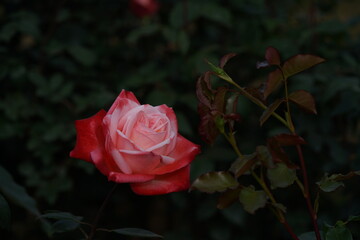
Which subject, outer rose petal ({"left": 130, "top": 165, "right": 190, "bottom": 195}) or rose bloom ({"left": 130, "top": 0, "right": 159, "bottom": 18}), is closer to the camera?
outer rose petal ({"left": 130, "top": 165, "right": 190, "bottom": 195})

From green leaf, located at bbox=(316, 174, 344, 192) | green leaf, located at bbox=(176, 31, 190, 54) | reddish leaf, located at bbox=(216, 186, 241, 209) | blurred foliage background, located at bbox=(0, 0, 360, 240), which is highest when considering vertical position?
green leaf, located at bbox=(316, 174, 344, 192)

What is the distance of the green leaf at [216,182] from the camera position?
1.98 ft

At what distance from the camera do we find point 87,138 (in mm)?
680

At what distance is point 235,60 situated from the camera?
5.82 ft

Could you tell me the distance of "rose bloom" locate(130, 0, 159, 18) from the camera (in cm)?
174

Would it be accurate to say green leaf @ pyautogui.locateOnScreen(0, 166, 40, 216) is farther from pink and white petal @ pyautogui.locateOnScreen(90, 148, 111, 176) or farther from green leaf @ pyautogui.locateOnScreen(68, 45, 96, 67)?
green leaf @ pyautogui.locateOnScreen(68, 45, 96, 67)

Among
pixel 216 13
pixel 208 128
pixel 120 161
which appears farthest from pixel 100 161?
pixel 216 13

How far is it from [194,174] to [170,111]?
2.65ft

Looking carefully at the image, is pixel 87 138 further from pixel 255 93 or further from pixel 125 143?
pixel 255 93

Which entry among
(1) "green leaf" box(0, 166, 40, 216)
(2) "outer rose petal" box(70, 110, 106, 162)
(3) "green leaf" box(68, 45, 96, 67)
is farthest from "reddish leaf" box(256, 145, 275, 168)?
(3) "green leaf" box(68, 45, 96, 67)

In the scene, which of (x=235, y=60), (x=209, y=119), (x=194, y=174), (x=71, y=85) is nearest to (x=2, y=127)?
(x=71, y=85)

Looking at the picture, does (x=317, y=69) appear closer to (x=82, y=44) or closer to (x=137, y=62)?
(x=137, y=62)

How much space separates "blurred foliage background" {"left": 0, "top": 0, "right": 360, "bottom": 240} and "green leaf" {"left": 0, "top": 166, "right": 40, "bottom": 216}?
23.3 inches

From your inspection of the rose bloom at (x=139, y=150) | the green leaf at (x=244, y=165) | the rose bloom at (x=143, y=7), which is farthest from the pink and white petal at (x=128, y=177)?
the rose bloom at (x=143, y=7)
